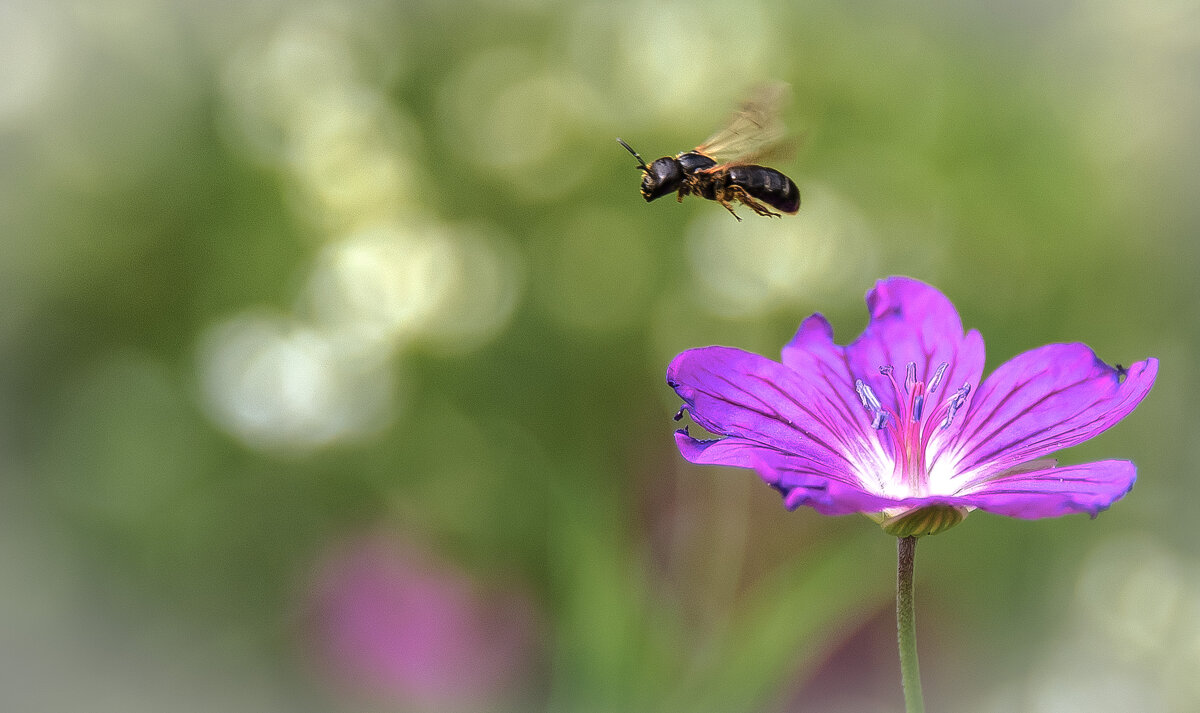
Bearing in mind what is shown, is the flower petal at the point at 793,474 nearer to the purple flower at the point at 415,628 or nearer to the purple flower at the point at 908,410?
the purple flower at the point at 908,410

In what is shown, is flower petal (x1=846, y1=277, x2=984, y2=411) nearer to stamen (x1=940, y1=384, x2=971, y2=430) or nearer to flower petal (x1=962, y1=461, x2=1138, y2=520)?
stamen (x1=940, y1=384, x2=971, y2=430)

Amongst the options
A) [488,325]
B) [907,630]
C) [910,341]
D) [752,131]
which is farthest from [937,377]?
[488,325]

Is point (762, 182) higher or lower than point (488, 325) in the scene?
lower

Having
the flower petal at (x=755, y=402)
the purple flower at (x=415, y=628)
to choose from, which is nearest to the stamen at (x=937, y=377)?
the flower petal at (x=755, y=402)

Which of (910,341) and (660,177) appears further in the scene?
(660,177)

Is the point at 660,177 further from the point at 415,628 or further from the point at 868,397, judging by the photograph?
the point at 415,628

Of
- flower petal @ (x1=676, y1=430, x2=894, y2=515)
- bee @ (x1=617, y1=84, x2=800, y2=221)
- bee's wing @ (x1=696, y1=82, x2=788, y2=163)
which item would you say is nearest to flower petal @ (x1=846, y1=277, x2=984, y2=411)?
flower petal @ (x1=676, y1=430, x2=894, y2=515)
